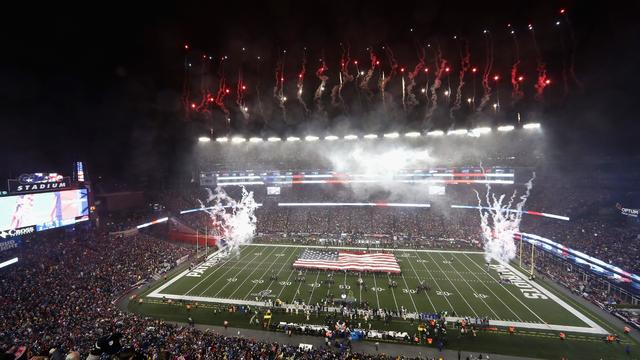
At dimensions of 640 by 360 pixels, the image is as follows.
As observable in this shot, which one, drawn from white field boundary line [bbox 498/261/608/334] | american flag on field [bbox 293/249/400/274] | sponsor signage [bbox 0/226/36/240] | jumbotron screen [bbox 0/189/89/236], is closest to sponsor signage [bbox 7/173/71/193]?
jumbotron screen [bbox 0/189/89/236]

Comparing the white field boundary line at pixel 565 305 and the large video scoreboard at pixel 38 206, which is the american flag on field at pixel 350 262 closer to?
the white field boundary line at pixel 565 305

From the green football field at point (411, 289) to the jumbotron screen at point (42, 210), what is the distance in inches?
570

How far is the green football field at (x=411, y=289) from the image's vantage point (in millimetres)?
25188

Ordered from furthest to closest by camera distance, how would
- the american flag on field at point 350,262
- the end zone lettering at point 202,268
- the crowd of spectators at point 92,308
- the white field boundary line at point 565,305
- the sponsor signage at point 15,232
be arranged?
1. the end zone lettering at point 202,268
2. the american flag on field at point 350,262
3. the sponsor signage at point 15,232
4. the white field boundary line at point 565,305
5. the crowd of spectators at point 92,308

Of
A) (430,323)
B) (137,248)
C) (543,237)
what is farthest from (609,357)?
(137,248)

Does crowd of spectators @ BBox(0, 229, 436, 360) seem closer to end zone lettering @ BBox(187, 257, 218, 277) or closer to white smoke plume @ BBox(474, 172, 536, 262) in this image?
end zone lettering @ BBox(187, 257, 218, 277)

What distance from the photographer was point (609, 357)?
19.6 m

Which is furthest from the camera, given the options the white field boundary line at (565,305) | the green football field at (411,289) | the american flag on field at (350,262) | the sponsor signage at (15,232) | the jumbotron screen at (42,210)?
the american flag on field at (350,262)

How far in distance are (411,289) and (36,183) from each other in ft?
134

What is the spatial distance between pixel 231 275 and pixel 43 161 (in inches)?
1291

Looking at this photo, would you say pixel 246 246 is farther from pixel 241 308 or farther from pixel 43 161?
pixel 43 161

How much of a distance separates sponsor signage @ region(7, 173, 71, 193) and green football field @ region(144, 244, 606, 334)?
55.4ft

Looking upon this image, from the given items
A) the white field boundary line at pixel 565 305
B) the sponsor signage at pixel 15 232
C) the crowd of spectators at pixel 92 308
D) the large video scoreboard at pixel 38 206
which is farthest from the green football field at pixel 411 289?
the large video scoreboard at pixel 38 206

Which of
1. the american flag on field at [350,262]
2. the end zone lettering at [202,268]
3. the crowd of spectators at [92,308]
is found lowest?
the end zone lettering at [202,268]
